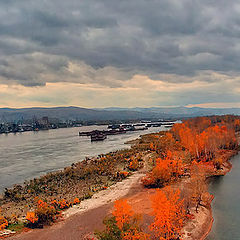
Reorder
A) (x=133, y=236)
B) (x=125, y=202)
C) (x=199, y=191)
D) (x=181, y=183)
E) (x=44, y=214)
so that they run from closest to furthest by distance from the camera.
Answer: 1. (x=133, y=236)
2. (x=125, y=202)
3. (x=44, y=214)
4. (x=199, y=191)
5. (x=181, y=183)

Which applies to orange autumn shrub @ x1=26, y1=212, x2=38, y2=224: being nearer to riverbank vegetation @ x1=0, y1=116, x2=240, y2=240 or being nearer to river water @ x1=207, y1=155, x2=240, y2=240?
riverbank vegetation @ x1=0, y1=116, x2=240, y2=240

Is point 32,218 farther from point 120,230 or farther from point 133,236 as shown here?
point 133,236

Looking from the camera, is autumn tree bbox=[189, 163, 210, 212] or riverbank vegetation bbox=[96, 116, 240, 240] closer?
riverbank vegetation bbox=[96, 116, 240, 240]

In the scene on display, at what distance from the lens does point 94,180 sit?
1818 inches

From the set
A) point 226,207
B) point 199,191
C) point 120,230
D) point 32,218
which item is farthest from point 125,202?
point 226,207

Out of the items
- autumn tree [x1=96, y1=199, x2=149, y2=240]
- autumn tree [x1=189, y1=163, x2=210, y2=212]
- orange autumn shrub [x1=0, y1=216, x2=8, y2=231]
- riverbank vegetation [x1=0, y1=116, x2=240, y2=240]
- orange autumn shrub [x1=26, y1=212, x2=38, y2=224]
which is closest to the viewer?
autumn tree [x1=96, y1=199, x2=149, y2=240]

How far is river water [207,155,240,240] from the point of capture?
25109 mm

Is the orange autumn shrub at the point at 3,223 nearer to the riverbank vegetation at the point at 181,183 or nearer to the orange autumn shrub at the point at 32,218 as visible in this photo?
the orange autumn shrub at the point at 32,218

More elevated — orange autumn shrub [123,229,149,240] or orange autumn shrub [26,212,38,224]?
orange autumn shrub [123,229,149,240]

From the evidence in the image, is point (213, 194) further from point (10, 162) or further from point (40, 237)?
point (10, 162)

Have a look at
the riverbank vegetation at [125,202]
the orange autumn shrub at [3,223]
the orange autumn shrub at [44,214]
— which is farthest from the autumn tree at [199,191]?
the orange autumn shrub at [3,223]

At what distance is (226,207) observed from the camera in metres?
32.0

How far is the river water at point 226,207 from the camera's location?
2511cm

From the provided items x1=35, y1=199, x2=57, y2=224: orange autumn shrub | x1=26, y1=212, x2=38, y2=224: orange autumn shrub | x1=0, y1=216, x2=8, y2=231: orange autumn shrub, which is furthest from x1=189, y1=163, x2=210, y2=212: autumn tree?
x1=0, y1=216, x2=8, y2=231: orange autumn shrub
